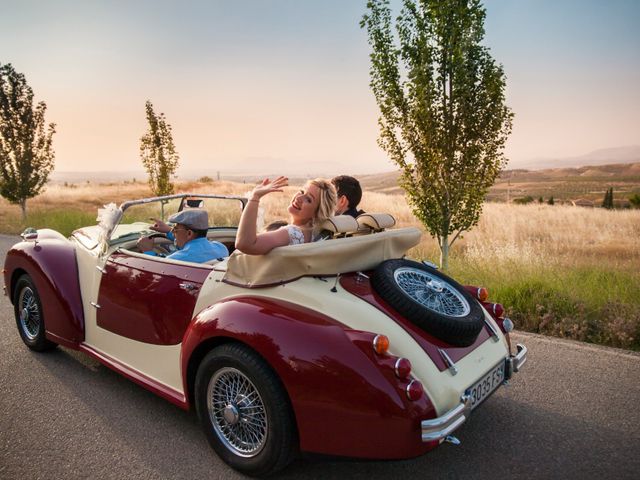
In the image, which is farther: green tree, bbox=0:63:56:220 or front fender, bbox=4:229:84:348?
green tree, bbox=0:63:56:220

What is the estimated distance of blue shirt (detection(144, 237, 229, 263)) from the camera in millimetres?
3445

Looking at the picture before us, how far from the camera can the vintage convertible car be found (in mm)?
2344

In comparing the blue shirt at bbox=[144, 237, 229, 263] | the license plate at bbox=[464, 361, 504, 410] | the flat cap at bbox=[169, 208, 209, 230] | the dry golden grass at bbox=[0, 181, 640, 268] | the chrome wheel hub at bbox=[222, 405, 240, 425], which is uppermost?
the flat cap at bbox=[169, 208, 209, 230]

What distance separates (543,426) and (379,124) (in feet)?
16.5

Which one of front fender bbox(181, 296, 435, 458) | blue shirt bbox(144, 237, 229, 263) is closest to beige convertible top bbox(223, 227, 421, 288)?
front fender bbox(181, 296, 435, 458)

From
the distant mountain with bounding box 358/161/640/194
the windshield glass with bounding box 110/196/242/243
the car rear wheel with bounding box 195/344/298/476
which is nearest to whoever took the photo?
the car rear wheel with bounding box 195/344/298/476

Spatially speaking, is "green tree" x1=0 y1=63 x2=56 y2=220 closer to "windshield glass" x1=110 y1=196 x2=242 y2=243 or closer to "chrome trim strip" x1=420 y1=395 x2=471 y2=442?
"windshield glass" x1=110 y1=196 x2=242 y2=243

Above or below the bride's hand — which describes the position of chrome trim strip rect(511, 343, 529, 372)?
below

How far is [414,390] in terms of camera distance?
2305mm

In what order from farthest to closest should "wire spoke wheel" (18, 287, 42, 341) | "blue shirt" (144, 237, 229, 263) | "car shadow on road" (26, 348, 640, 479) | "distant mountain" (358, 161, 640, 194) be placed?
"distant mountain" (358, 161, 640, 194) < "wire spoke wheel" (18, 287, 42, 341) < "blue shirt" (144, 237, 229, 263) < "car shadow on road" (26, 348, 640, 479)

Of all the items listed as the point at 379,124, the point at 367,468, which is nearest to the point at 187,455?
the point at 367,468

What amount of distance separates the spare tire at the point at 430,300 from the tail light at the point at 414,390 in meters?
0.43

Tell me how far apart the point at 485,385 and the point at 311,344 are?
110cm

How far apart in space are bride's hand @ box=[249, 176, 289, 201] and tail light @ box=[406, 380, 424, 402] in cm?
136
